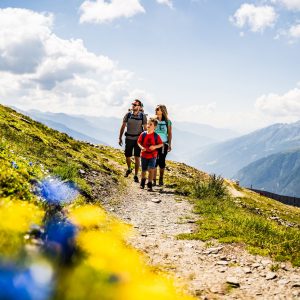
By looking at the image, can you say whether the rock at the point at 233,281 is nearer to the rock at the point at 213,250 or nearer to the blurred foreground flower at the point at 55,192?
the rock at the point at 213,250

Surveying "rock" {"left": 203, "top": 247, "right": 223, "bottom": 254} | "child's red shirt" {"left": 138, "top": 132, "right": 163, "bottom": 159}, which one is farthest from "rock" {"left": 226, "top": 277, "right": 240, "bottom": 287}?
"child's red shirt" {"left": 138, "top": 132, "right": 163, "bottom": 159}

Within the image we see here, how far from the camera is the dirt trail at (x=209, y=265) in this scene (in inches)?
212

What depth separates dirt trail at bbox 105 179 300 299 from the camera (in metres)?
5.38

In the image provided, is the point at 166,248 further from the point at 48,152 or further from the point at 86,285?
the point at 48,152

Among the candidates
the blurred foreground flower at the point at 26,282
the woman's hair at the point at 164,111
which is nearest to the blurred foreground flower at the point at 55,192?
the blurred foreground flower at the point at 26,282

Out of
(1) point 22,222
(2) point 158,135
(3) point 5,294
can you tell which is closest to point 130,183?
(2) point 158,135

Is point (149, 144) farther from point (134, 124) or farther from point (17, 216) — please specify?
point (17, 216)

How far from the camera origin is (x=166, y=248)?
7.41 metres

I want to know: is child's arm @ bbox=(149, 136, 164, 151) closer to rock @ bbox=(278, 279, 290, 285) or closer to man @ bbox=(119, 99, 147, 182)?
man @ bbox=(119, 99, 147, 182)

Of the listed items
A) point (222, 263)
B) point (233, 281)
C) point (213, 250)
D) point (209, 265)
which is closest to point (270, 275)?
point (233, 281)

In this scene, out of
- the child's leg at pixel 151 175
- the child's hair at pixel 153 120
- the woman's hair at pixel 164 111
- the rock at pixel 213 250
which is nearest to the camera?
the rock at pixel 213 250

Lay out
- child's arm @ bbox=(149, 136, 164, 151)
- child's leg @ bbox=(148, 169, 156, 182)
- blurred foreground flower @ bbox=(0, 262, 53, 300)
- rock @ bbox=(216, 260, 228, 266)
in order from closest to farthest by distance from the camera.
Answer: blurred foreground flower @ bbox=(0, 262, 53, 300) < rock @ bbox=(216, 260, 228, 266) < child's arm @ bbox=(149, 136, 164, 151) < child's leg @ bbox=(148, 169, 156, 182)

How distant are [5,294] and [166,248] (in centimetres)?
500

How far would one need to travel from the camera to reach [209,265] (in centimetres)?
660
